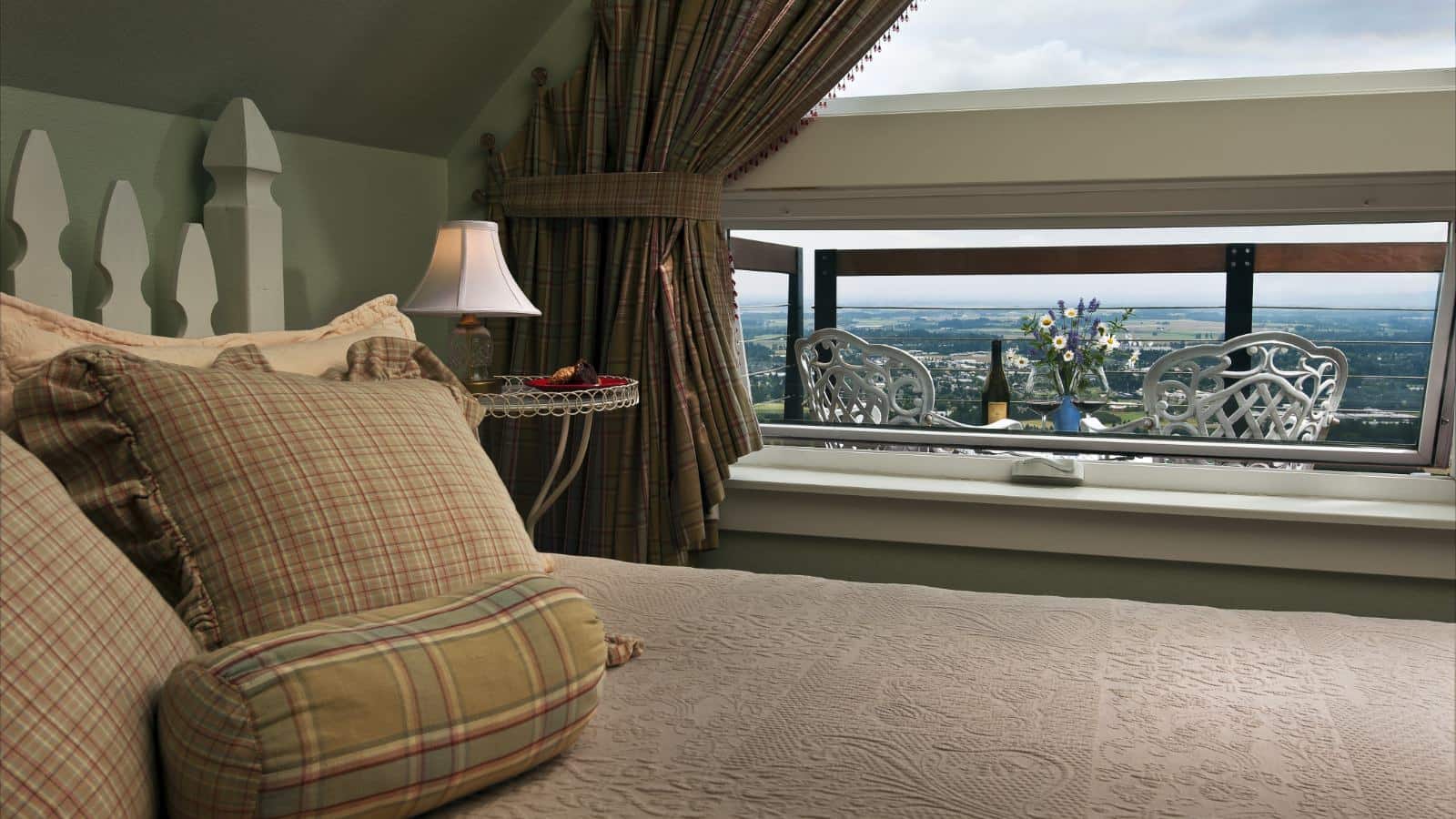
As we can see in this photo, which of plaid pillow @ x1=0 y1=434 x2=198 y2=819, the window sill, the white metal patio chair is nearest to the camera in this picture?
plaid pillow @ x1=0 y1=434 x2=198 y2=819

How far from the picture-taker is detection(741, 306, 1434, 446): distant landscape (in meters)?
2.73

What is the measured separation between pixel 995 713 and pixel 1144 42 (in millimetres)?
2117

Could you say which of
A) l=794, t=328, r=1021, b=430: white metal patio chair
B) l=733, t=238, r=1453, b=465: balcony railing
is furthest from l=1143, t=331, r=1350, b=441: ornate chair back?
l=794, t=328, r=1021, b=430: white metal patio chair

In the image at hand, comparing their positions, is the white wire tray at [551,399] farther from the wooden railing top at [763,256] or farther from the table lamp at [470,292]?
the wooden railing top at [763,256]

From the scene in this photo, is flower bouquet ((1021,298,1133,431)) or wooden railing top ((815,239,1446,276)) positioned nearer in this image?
wooden railing top ((815,239,1446,276))

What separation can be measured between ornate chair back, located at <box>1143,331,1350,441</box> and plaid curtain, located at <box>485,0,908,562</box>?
44.0 inches

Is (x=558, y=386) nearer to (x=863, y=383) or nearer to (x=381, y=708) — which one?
(x=863, y=383)

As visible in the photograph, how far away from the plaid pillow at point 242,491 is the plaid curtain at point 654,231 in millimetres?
1691

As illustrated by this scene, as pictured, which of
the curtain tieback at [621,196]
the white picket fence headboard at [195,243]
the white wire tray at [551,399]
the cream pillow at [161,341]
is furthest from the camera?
the curtain tieback at [621,196]

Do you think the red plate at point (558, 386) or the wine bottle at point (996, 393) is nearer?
the red plate at point (558, 386)

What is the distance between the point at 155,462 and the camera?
1024 millimetres

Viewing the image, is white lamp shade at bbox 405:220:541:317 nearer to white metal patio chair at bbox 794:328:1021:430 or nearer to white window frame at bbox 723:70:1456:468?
white window frame at bbox 723:70:1456:468

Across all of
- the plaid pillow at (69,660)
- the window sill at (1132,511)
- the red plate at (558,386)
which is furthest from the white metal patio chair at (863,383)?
the plaid pillow at (69,660)

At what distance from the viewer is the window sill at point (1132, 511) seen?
8.20ft
